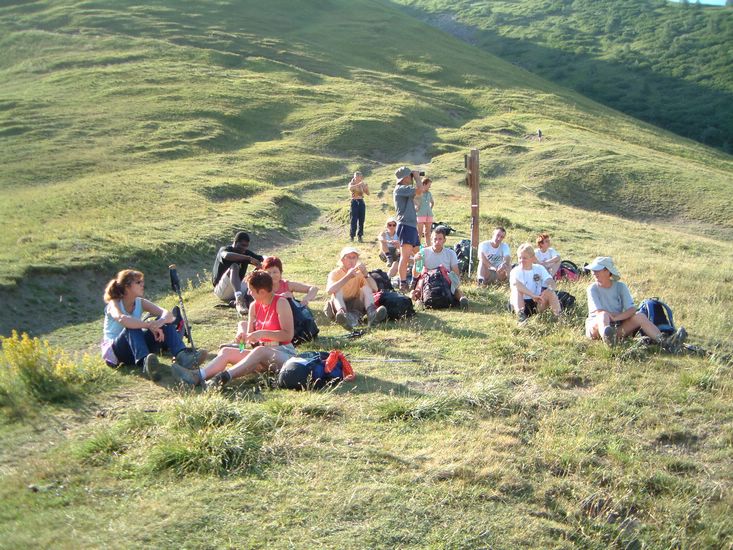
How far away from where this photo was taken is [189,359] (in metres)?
8.13

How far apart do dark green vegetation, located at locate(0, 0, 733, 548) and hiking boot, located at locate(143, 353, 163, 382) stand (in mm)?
141

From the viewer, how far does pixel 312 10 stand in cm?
7969

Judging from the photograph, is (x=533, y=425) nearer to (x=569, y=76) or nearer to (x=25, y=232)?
(x=25, y=232)

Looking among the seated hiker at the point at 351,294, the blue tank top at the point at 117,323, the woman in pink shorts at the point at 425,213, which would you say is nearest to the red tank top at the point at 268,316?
the blue tank top at the point at 117,323

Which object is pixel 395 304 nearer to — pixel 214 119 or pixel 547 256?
pixel 547 256

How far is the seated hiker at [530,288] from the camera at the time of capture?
10.3 meters

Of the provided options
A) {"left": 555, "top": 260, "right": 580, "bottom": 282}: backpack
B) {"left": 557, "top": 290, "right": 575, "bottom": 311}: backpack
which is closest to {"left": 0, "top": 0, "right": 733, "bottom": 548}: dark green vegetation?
{"left": 557, "top": 290, "right": 575, "bottom": 311}: backpack

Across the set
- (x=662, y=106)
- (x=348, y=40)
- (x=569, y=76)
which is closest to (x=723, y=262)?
(x=348, y=40)

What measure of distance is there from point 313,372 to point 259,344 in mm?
974

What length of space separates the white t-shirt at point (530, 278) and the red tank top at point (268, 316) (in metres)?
3.77

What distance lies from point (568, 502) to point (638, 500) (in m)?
0.62

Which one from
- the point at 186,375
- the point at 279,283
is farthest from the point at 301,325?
the point at 186,375

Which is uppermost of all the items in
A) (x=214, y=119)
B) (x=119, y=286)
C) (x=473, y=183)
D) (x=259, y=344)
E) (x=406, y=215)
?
(x=214, y=119)

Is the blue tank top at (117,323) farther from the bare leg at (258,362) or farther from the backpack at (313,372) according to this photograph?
the backpack at (313,372)
